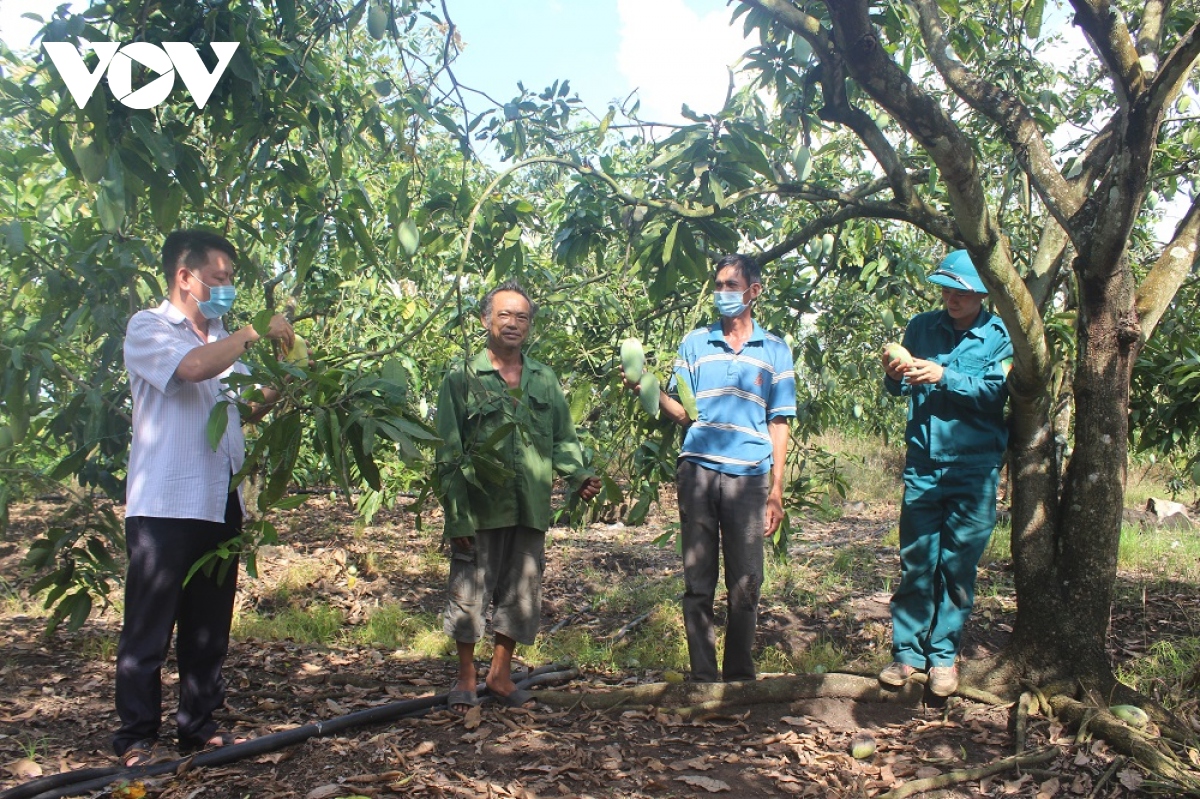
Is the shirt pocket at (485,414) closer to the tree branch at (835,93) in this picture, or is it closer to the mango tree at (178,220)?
the mango tree at (178,220)

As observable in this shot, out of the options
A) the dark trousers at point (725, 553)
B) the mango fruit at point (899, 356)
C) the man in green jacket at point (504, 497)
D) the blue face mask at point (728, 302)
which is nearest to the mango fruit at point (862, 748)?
the dark trousers at point (725, 553)

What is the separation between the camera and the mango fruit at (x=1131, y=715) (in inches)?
105

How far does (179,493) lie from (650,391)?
133 cm

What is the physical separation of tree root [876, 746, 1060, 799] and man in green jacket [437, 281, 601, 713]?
1.17 meters

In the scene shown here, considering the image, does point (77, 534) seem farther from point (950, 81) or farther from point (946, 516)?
point (950, 81)

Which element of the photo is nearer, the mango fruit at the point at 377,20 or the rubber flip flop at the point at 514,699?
the mango fruit at the point at 377,20

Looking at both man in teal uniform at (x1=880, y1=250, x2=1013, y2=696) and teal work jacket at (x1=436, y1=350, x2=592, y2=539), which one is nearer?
teal work jacket at (x1=436, y1=350, x2=592, y2=539)

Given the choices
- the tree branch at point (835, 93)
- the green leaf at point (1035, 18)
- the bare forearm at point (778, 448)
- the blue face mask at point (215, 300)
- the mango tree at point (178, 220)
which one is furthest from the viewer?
the green leaf at point (1035, 18)

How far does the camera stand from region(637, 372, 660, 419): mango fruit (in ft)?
8.96

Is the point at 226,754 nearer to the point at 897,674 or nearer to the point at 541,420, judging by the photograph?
the point at 541,420

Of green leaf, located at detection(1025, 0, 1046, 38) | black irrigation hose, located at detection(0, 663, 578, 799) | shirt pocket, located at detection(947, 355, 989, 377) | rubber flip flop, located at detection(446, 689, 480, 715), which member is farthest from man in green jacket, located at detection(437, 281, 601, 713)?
green leaf, located at detection(1025, 0, 1046, 38)

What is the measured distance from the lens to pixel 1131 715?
2689mm

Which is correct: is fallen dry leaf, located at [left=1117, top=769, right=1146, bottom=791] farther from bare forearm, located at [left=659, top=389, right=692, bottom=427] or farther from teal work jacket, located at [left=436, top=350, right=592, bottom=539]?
teal work jacket, located at [left=436, top=350, right=592, bottom=539]

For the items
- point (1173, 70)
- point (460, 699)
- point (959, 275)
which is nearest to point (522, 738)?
point (460, 699)
